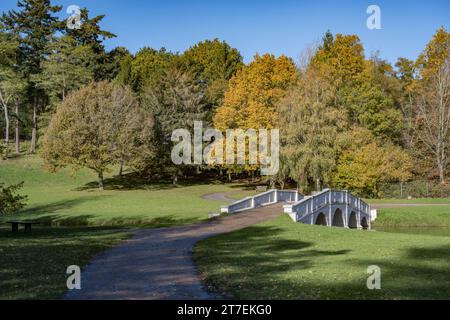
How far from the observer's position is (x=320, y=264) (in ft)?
50.1

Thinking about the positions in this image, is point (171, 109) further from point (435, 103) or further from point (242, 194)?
point (435, 103)

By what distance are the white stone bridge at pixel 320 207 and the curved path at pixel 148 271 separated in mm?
9529

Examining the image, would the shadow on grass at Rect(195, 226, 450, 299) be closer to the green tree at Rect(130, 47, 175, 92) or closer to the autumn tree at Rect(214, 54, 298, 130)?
the autumn tree at Rect(214, 54, 298, 130)

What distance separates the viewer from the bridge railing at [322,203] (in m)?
32.2

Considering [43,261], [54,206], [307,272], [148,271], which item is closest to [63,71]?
[54,206]

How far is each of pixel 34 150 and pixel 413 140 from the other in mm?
55320

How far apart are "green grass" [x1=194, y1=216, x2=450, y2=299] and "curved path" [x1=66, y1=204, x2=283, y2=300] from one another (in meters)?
0.66

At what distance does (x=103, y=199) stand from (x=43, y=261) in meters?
33.2

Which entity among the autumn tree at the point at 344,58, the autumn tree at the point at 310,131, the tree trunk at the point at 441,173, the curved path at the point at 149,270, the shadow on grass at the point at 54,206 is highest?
the autumn tree at the point at 344,58

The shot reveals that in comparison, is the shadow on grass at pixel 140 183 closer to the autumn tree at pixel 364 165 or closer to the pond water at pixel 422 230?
the autumn tree at pixel 364 165

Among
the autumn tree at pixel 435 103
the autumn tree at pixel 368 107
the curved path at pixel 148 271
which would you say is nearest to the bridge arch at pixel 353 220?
the autumn tree at pixel 368 107

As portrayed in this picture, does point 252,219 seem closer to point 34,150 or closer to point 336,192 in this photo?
point 336,192

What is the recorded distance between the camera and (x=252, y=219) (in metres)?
30.8
